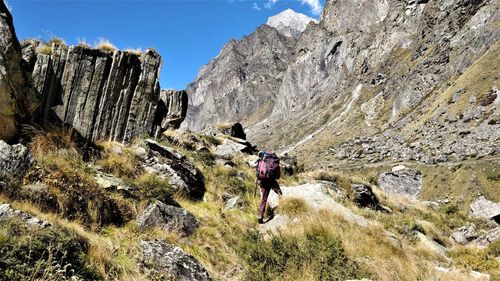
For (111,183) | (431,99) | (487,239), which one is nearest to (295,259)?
(111,183)

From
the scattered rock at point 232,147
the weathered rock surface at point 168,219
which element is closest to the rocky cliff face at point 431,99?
the scattered rock at point 232,147

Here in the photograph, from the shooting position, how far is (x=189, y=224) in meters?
8.56

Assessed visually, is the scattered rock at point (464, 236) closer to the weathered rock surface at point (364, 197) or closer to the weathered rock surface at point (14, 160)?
the weathered rock surface at point (364, 197)

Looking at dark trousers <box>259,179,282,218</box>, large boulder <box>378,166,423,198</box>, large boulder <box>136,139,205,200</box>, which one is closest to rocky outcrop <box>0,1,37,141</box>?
large boulder <box>136,139,205,200</box>

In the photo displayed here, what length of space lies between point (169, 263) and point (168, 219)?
73.0 inches

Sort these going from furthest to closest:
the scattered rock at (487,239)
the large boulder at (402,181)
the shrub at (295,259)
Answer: the large boulder at (402,181)
the scattered rock at (487,239)
the shrub at (295,259)

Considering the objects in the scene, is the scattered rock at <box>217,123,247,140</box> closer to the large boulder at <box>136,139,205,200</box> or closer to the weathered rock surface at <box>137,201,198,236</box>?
the large boulder at <box>136,139,205,200</box>

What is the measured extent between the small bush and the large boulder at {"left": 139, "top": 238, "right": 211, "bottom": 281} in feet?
3.16

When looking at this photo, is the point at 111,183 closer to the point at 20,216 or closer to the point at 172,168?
the point at 172,168

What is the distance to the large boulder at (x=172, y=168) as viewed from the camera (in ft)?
35.3

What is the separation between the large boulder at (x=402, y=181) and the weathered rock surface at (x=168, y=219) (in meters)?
76.1

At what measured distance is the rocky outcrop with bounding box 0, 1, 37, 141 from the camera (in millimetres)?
8461

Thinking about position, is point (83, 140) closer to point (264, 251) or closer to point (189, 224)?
point (189, 224)

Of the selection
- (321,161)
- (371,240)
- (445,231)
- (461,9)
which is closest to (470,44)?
(461,9)
